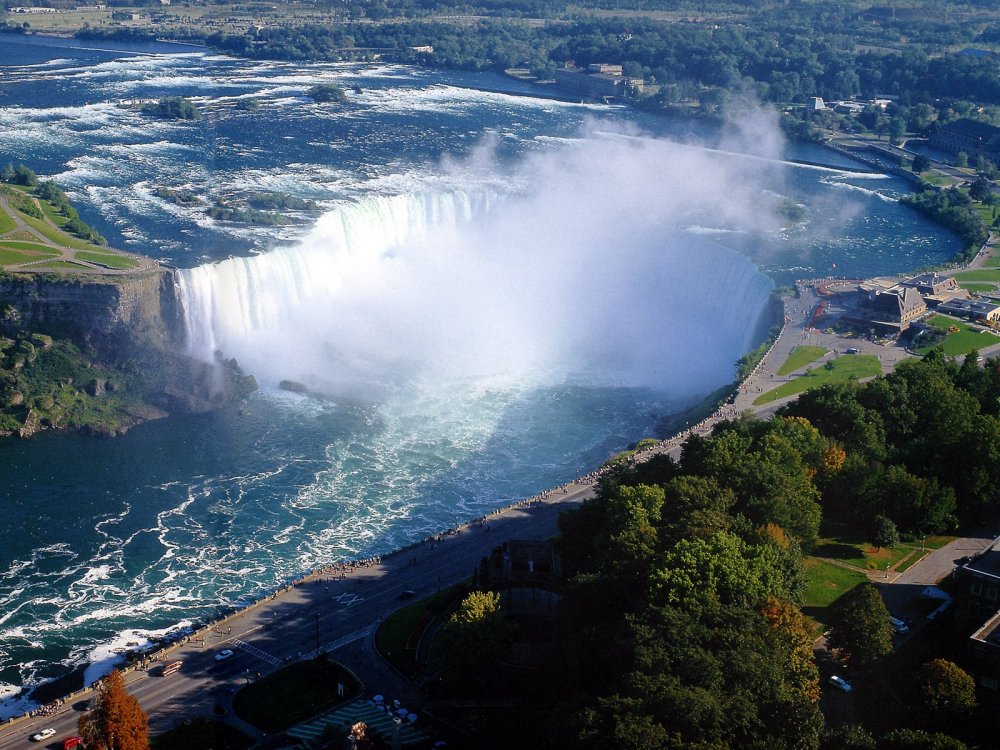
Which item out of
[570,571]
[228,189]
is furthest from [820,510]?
[228,189]

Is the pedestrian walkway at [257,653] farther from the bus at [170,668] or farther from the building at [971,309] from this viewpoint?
the building at [971,309]

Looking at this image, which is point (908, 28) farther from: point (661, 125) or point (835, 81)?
point (661, 125)

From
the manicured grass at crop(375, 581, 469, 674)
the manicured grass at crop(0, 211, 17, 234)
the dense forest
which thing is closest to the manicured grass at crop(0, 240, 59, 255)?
the manicured grass at crop(0, 211, 17, 234)

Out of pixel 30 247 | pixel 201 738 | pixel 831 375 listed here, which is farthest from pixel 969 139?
pixel 201 738

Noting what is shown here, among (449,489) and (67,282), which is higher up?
(67,282)

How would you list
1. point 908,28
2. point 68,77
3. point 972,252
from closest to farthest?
point 972,252 < point 68,77 < point 908,28

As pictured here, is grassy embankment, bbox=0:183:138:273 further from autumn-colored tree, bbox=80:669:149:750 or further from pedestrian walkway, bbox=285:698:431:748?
pedestrian walkway, bbox=285:698:431:748
